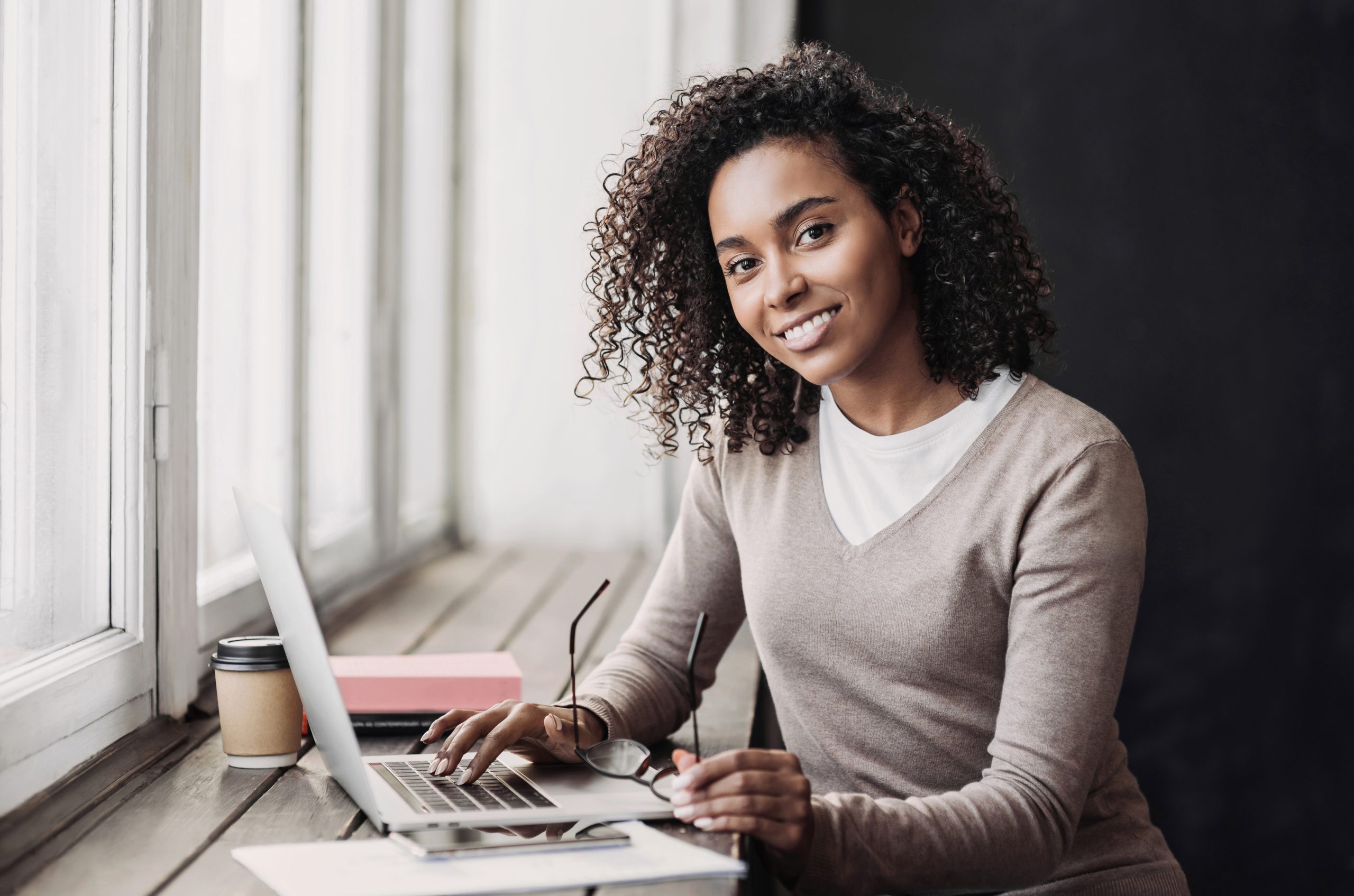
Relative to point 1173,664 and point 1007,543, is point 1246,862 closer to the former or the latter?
point 1173,664

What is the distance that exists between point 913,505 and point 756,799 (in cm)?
46

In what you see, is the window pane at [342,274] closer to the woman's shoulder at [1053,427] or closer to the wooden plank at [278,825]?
the wooden plank at [278,825]

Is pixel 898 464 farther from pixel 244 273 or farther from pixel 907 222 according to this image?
pixel 244 273

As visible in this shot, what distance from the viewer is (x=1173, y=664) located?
2615 millimetres

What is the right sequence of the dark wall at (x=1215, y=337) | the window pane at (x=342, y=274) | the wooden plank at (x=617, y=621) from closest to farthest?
the wooden plank at (x=617, y=621) < the window pane at (x=342, y=274) < the dark wall at (x=1215, y=337)

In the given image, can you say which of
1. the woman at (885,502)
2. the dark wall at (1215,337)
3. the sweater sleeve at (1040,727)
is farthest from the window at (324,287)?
the dark wall at (1215,337)

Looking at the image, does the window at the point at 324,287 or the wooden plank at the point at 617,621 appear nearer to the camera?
the window at the point at 324,287

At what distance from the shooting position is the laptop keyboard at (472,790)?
1012 mm

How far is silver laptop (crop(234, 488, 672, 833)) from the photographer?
952 mm

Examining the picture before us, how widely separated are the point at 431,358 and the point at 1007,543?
2.02 m

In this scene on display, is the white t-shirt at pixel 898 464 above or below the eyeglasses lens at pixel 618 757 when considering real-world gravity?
above

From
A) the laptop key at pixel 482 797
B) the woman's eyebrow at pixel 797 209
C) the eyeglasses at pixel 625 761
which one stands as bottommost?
the laptop key at pixel 482 797

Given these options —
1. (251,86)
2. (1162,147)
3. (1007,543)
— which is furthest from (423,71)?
(1007,543)

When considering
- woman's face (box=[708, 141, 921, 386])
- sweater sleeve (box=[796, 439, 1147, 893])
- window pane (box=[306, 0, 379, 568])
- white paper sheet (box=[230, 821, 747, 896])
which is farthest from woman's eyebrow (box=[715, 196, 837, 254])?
window pane (box=[306, 0, 379, 568])
